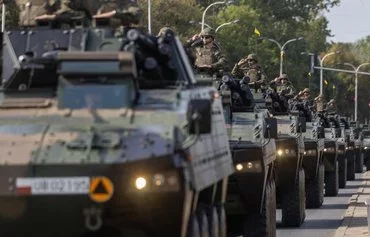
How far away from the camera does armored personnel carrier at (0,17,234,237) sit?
32.5 ft

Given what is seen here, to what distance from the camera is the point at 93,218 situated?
33.1 feet

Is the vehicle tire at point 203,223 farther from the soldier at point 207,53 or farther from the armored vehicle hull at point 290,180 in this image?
the armored vehicle hull at point 290,180

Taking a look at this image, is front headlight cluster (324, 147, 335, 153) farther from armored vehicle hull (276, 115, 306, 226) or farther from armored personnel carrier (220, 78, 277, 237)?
armored personnel carrier (220, 78, 277, 237)

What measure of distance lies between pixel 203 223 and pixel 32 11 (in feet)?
11.0

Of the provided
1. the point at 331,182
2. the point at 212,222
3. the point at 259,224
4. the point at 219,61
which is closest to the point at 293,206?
the point at 219,61

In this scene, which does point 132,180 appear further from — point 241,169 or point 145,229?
point 241,169

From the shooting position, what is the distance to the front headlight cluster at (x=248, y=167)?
51.6 ft

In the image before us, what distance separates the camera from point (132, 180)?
9898 mm

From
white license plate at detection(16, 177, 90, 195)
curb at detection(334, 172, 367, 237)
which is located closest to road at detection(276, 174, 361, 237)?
curb at detection(334, 172, 367, 237)

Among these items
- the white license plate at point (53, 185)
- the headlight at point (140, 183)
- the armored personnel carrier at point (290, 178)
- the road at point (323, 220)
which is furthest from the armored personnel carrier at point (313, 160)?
the white license plate at point (53, 185)

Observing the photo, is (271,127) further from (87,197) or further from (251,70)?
(251,70)

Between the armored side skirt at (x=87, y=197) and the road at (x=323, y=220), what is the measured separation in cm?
986

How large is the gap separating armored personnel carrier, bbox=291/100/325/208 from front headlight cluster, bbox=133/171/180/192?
51.1ft

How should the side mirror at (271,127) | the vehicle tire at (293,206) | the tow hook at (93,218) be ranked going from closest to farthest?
the tow hook at (93,218) → the side mirror at (271,127) → the vehicle tire at (293,206)
